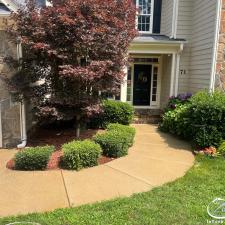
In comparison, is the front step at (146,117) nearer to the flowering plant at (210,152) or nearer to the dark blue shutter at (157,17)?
the dark blue shutter at (157,17)

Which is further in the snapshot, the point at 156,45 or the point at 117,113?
the point at 156,45

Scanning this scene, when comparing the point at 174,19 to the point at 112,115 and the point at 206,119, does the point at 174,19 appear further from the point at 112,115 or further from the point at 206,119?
the point at 206,119

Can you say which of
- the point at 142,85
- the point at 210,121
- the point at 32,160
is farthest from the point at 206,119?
the point at 142,85

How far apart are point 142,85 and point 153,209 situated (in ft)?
32.8

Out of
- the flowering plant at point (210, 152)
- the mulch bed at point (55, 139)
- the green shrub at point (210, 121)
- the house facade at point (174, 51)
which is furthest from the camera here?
the house facade at point (174, 51)

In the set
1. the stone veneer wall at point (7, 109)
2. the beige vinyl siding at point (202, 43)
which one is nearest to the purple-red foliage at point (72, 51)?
the stone veneer wall at point (7, 109)

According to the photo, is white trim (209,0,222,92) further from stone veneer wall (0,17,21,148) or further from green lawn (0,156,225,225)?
stone veneer wall (0,17,21,148)

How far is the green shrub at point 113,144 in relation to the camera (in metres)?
6.75

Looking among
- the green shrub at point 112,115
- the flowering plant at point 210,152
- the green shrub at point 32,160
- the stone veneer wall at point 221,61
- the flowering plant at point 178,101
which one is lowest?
the flowering plant at point 210,152

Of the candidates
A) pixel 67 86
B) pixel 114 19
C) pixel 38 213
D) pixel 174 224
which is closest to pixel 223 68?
pixel 114 19

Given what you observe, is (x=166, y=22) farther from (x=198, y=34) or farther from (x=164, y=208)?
(x=164, y=208)

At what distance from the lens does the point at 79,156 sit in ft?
19.4

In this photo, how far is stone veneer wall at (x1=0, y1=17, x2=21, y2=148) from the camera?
290 inches

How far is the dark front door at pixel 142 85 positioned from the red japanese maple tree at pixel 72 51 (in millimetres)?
5939
